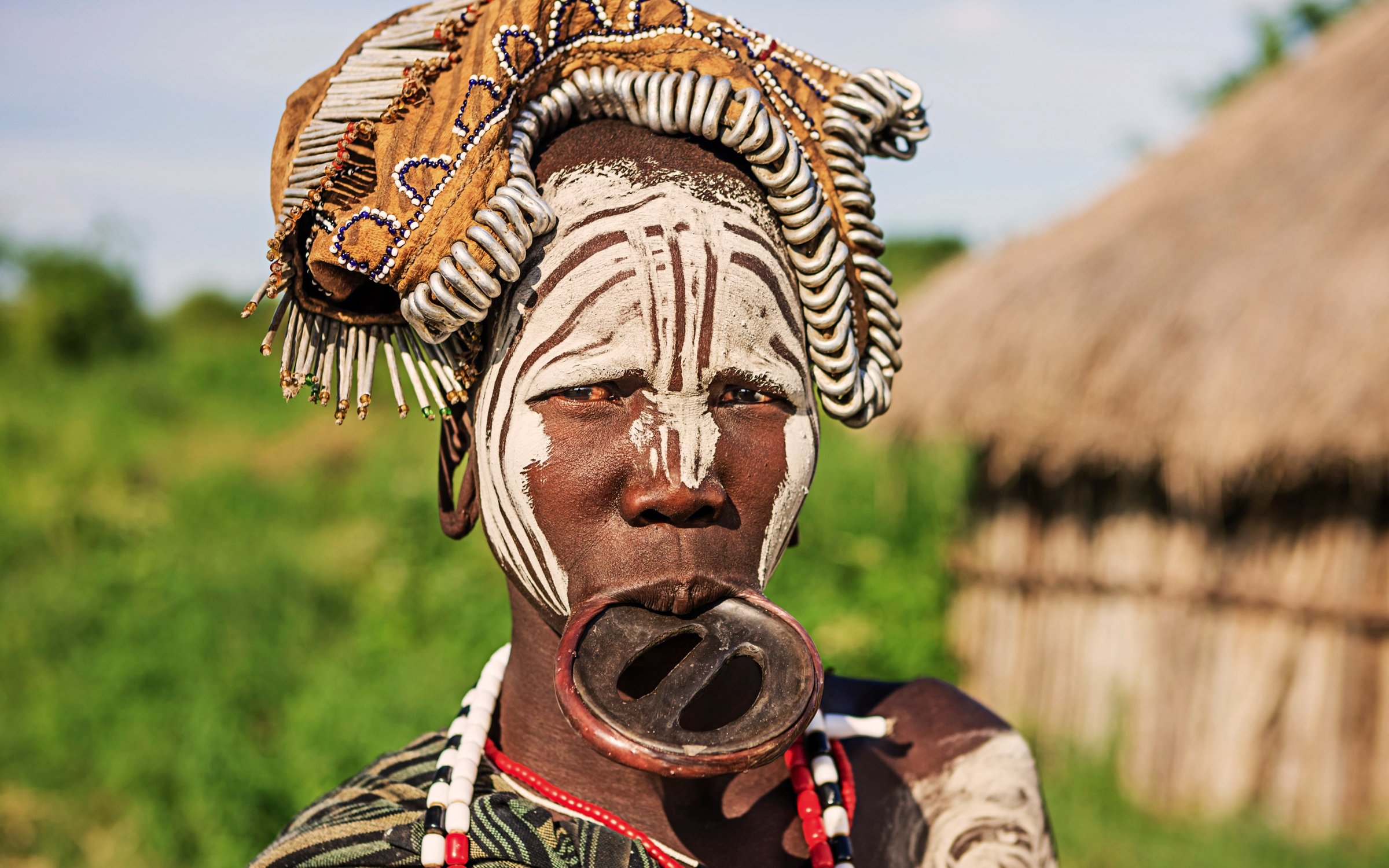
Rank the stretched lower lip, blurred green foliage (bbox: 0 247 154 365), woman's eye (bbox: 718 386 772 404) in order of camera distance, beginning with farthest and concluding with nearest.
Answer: blurred green foliage (bbox: 0 247 154 365) → woman's eye (bbox: 718 386 772 404) → the stretched lower lip

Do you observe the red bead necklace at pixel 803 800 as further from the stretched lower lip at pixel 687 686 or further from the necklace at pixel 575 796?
the stretched lower lip at pixel 687 686

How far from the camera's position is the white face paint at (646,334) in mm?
1527

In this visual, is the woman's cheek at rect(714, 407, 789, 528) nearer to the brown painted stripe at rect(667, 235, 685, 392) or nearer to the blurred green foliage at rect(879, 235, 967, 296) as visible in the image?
the brown painted stripe at rect(667, 235, 685, 392)

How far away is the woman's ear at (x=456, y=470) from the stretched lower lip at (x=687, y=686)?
0.39m

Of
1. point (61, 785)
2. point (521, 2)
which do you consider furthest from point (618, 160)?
point (61, 785)

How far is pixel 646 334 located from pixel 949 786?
3.03 feet

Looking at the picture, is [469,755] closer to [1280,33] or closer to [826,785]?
[826,785]

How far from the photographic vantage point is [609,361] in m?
1.52

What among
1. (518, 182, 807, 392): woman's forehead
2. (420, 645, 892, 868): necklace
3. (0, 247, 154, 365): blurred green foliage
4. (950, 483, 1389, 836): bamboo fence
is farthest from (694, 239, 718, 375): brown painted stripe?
(0, 247, 154, 365): blurred green foliage

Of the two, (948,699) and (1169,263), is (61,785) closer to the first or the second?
(948,699)

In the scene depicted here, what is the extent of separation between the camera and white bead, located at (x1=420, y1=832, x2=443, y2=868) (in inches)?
60.1

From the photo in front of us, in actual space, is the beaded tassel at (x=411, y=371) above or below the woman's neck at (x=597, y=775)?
above

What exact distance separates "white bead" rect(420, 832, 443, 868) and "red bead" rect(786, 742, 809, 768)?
55 centimetres

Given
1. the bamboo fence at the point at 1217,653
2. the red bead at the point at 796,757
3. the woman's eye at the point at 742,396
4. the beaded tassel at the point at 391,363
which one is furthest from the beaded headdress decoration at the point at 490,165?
the bamboo fence at the point at 1217,653
